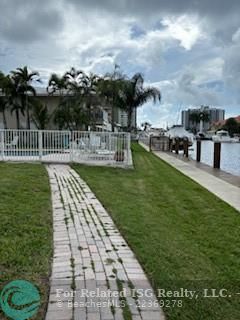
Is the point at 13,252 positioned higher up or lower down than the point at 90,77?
lower down

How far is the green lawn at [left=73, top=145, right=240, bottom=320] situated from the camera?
10.4 feet

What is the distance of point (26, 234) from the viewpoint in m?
4.63

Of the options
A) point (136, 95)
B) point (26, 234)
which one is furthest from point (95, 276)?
point (136, 95)

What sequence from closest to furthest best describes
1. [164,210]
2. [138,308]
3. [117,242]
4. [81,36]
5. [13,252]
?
[138,308] < [13,252] < [117,242] < [164,210] < [81,36]

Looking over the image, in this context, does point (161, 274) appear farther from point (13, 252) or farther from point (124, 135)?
point (124, 135)

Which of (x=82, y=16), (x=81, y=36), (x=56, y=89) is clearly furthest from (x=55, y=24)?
(x=56, y=89)

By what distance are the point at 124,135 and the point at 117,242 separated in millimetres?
9402

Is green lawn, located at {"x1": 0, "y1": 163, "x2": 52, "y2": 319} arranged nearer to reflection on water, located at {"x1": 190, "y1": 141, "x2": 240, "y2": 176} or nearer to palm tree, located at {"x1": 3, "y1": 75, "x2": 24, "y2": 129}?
reflection on water, located at {"x1": 190, "y1": 141, "x2": 240, "y2": 176}

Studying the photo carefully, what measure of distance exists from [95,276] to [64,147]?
34.1 feet

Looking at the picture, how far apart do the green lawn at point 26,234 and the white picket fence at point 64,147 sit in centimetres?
552

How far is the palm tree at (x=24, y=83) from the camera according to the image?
27.2 meters

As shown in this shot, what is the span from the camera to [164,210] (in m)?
6.60

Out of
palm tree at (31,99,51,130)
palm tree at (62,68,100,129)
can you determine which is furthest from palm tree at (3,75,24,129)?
palm tree at (62,68,100,129)

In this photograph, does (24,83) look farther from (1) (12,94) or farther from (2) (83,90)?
(2) (83,90)
